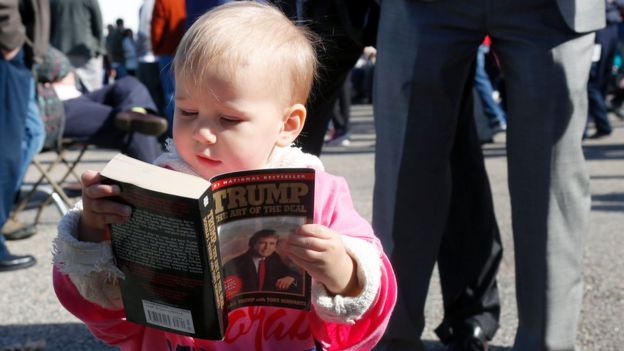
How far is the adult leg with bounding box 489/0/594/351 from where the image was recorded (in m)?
2.32

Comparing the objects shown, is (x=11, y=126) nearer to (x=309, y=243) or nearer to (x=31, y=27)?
(x=31, y=27)

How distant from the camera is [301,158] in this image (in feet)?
5.74

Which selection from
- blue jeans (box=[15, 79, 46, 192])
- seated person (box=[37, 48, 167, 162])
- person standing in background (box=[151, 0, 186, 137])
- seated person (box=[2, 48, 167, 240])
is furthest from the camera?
person standing in background (box=[151, 0, 186, 137])

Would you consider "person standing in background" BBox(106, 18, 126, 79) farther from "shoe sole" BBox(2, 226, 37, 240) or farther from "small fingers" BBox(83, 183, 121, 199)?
"small fingers" BBox(83, 183, 121, 199)

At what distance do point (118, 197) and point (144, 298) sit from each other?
0.19 meters

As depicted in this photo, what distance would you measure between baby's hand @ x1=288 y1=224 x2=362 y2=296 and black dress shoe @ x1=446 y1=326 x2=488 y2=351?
139 centimetres

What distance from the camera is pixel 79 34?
7.78 m

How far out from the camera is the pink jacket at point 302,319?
1.62 meters

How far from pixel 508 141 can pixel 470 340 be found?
0.71m

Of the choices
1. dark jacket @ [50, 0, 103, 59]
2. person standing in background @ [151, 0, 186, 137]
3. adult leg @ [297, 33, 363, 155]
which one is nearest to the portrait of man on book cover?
adult leg @ [297, 33, 363, 155]

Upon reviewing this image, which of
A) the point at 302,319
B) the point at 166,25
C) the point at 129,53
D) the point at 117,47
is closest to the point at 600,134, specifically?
the point at 166,25

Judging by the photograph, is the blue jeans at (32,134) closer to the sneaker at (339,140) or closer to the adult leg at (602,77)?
the sneaker at (339,140)

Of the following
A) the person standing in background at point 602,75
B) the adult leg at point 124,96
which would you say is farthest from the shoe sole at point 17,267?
the person standing in background at point 602,75

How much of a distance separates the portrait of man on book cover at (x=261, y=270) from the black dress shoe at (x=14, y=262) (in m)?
2.95
